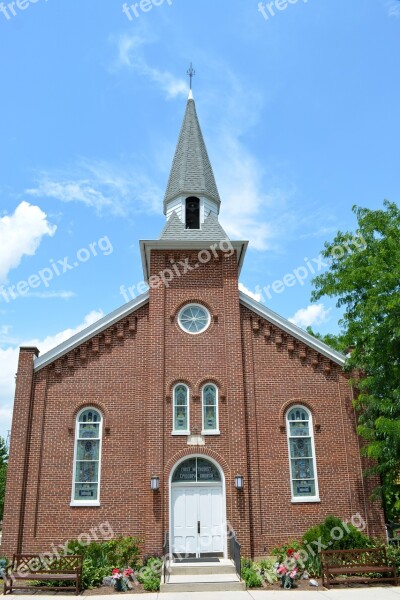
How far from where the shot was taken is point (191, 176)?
20922 millimetres

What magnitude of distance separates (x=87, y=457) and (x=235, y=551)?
5233mm

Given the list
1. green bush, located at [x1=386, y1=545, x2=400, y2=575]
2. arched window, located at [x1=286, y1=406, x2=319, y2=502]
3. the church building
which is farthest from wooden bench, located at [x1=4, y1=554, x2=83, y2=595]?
green bush, located at [x1=386, y1=545, x2=400, y2=575]

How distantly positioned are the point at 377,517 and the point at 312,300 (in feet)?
23.2

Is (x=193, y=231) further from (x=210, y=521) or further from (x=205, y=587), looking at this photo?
(x=205, y=587)

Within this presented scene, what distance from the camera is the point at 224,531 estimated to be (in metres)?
15.7

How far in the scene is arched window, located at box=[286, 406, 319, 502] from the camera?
16.3m

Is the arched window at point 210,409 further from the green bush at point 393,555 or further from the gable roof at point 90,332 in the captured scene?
the green bush at point 393,555

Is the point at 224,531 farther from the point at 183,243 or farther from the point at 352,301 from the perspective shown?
the point at 183,243

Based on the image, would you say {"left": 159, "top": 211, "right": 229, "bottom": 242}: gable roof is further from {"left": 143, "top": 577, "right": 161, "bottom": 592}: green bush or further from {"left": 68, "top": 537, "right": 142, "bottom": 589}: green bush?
{"left": 143, "top": 577, "right": 161, "bottom": 592}: green bush

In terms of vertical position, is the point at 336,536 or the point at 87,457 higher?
the point at 87,457

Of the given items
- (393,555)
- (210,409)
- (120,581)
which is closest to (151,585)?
(120,581)

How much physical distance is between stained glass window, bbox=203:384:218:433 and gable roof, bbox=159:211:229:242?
17.0ft

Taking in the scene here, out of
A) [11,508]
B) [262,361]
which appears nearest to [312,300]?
[262,361]

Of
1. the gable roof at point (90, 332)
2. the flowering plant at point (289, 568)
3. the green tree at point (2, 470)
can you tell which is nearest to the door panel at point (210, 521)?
the flowering plant at point (289, 568)
